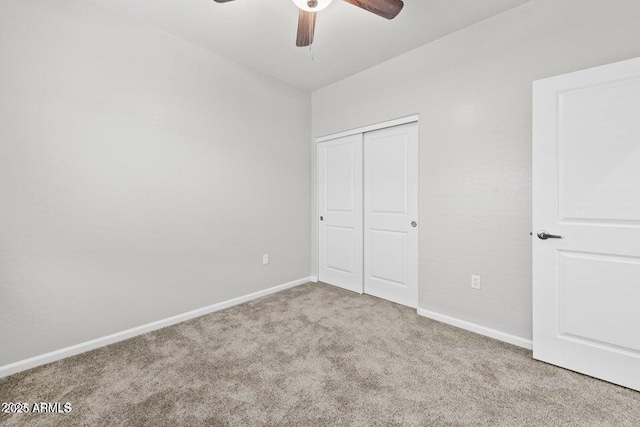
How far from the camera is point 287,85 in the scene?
3527 mm

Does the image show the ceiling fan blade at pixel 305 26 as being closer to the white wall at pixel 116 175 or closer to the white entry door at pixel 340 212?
the white wall at pixel 116 175

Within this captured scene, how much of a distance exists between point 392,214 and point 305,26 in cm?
201

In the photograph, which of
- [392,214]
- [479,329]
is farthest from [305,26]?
[479,329]

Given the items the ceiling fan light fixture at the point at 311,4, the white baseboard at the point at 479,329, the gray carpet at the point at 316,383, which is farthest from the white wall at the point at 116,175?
the white baseboard at the point at 479,329

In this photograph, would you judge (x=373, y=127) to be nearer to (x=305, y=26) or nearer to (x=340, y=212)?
(x=340, y=212)

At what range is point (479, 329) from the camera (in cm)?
236

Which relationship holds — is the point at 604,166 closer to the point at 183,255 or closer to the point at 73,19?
the point at 183,255

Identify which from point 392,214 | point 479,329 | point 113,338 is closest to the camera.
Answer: point 113,338

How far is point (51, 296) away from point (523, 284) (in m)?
3.51

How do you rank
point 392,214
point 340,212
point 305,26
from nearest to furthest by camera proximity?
point 305,26 < point 392,214 < point 340,212

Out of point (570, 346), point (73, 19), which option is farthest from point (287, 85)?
point (570, 346)

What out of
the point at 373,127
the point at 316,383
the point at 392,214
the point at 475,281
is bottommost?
the point at 316,383

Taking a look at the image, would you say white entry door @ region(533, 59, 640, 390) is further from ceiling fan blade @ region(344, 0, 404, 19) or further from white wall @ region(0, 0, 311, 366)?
white wall @ region(0, 0, 311, 366)

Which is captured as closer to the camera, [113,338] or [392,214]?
[113,338]
